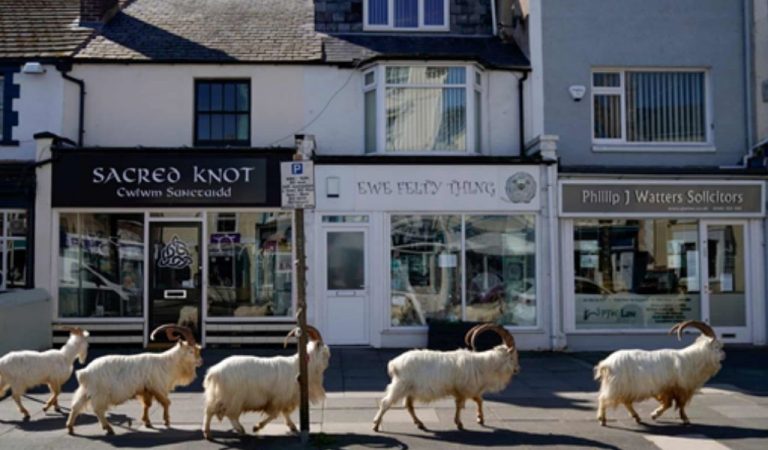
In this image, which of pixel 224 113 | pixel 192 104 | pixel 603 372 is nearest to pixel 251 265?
pixel 224 113

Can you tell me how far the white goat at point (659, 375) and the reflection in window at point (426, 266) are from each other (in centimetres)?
616

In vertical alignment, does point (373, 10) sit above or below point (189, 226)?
above

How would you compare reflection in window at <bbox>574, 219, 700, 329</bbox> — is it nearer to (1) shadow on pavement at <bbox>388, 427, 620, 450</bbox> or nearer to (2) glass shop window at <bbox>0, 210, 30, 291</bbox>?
(1) shadow on pavement at <bbox>388, 427, 620, 450</bbox>

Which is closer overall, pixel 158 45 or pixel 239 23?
pixel 158 45

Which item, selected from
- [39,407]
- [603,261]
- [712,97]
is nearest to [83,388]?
[39,407]

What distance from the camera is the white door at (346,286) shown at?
14.7m

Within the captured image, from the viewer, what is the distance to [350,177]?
14.8 meters

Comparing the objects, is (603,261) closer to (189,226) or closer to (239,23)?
(189,226)

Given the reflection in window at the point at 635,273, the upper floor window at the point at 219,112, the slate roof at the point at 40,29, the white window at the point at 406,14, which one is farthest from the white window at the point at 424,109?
the slate roof at the point at 40,29

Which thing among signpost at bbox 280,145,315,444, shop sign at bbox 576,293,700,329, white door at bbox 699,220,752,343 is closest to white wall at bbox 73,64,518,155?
shop sign at bbox 576,293,700,329

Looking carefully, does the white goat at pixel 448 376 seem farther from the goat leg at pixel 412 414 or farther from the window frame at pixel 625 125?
the window frame at pixel 625 125

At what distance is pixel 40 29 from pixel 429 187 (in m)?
9.46

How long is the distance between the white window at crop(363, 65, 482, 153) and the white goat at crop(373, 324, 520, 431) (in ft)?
23.5

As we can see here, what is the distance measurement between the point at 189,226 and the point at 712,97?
37.7 feet
